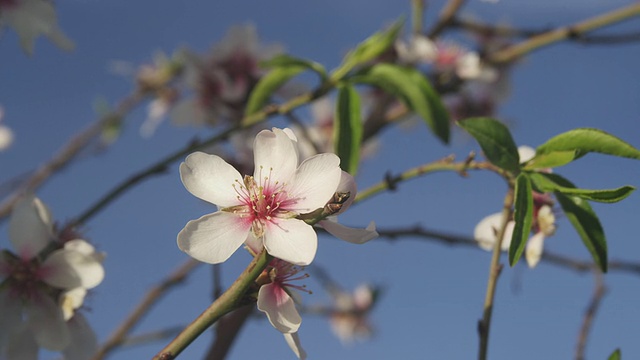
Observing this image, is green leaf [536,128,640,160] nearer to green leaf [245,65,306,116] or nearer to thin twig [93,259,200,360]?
green leaf [245,65,306,116]

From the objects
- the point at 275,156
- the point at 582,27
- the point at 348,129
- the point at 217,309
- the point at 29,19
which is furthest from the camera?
the point at 582,27

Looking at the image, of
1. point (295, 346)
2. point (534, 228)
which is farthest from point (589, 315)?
point (295, 346)

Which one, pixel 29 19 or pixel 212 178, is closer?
pixel 212 178

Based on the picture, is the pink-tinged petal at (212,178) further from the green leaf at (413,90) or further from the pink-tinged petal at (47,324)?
the green leaf at (413,90)

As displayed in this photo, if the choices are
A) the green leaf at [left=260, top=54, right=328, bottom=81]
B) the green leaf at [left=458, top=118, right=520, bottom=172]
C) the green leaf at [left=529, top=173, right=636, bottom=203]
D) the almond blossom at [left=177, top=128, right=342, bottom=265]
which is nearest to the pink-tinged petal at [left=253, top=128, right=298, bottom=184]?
the almond blossom at [left=177, top=128, right=342, bottom=265]

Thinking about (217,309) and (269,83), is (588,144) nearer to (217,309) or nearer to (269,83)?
(217,309)
